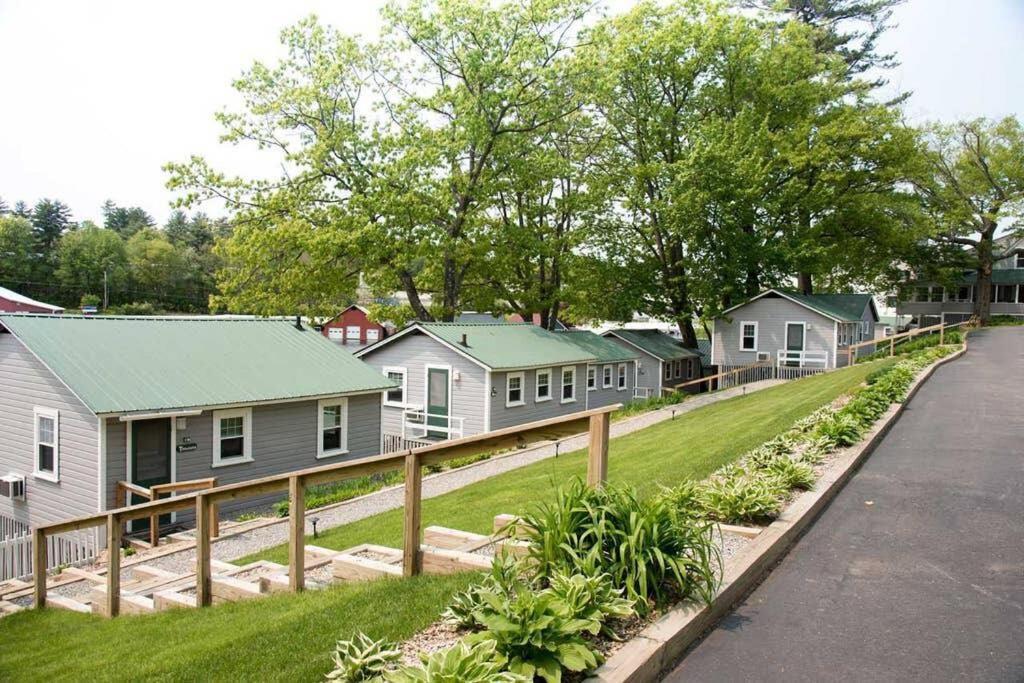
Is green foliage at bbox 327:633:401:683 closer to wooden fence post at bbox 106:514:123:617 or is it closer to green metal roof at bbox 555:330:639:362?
wooden fence post at bbox 106:514:123:617

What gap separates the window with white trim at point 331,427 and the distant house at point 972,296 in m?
46.9

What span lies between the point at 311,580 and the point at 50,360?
10.9 metres

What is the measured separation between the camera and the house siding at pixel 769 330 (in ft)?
113

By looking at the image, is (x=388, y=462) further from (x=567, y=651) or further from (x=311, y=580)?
(x=567, y=651)

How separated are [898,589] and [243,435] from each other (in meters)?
13.9

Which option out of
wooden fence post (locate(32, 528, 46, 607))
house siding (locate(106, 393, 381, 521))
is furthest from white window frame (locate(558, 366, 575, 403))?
wooden fence post (locate(32, 528, 46, 607))

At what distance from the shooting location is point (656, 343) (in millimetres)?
37031

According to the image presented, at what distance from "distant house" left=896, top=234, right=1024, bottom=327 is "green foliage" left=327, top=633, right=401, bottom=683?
186ft

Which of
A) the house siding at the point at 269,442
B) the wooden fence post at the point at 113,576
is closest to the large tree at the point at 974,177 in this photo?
the house siding at the point at 269,442

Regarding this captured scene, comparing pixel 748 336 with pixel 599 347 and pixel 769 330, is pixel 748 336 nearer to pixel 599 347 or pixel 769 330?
pixel 769 330

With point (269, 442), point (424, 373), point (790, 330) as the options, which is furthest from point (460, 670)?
point (790, 330)

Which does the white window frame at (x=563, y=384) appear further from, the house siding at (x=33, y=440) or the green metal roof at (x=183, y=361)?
the house siding at (x=33, y=440)

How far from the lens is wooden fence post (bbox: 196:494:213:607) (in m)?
6.67

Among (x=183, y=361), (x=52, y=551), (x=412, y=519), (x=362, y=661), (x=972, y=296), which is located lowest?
(x=52, y=551)
